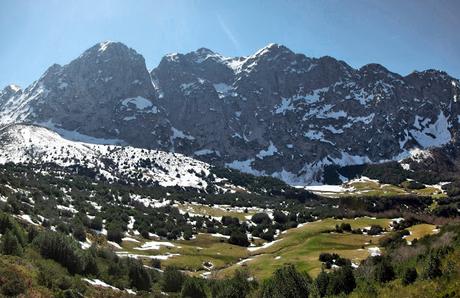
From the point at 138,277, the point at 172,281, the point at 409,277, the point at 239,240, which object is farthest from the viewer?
the point at 239,240

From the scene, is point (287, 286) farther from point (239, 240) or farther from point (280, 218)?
point (280, 218)

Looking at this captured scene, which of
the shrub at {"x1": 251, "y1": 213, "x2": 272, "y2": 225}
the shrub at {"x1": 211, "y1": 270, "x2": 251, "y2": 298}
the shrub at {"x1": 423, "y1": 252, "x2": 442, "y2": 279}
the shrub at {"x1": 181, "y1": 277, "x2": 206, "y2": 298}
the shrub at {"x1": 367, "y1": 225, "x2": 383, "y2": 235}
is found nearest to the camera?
the shrub at {"x1": 423, "y1": 252, "x2": 442, "y2": 279}

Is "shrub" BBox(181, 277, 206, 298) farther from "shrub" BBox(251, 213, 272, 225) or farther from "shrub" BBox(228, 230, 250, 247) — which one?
"shrub" BBox(251, 213, 272, 225)

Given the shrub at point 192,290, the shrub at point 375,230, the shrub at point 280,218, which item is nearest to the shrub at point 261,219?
the shrub at point 280,218

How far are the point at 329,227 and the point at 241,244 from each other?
26.6 m

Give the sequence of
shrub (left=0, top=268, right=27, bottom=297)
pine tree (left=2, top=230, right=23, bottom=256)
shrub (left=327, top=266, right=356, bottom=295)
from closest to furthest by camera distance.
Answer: shrub (left=0, top=268, right=27, bottom=297) < pine tree (left=2, top=230, right=23, bottom=256) < shrub (left=327, top=266, right=356, bottom=295)

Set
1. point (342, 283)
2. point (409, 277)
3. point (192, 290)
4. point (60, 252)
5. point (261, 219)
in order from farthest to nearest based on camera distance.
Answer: point (261, 219), point (192, 290), point (60, 252), point (342, 283), point (409, 277)

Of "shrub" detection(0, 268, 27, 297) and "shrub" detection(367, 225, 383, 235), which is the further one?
"shrub" detection(367, 225, 383, 235)

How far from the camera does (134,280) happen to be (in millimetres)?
67438

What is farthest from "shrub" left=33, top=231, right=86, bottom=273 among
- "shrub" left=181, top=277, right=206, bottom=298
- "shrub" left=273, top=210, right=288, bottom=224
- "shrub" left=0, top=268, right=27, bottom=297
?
"shrub" left=273, top=210, right=288, bottom=224

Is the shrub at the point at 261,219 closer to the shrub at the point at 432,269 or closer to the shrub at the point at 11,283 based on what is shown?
the shrub at the point at 432,269

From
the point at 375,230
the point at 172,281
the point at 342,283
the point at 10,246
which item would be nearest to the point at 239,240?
the point at 375,230

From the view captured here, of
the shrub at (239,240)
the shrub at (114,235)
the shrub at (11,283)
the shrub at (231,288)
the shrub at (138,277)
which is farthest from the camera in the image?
the shrub at (239,240)

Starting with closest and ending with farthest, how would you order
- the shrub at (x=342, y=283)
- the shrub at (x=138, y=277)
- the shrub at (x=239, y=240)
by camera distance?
the shrub at (x=342, y=283)
the shrub at (x=138, y=277)
the shrub at (x=239, y=240)
